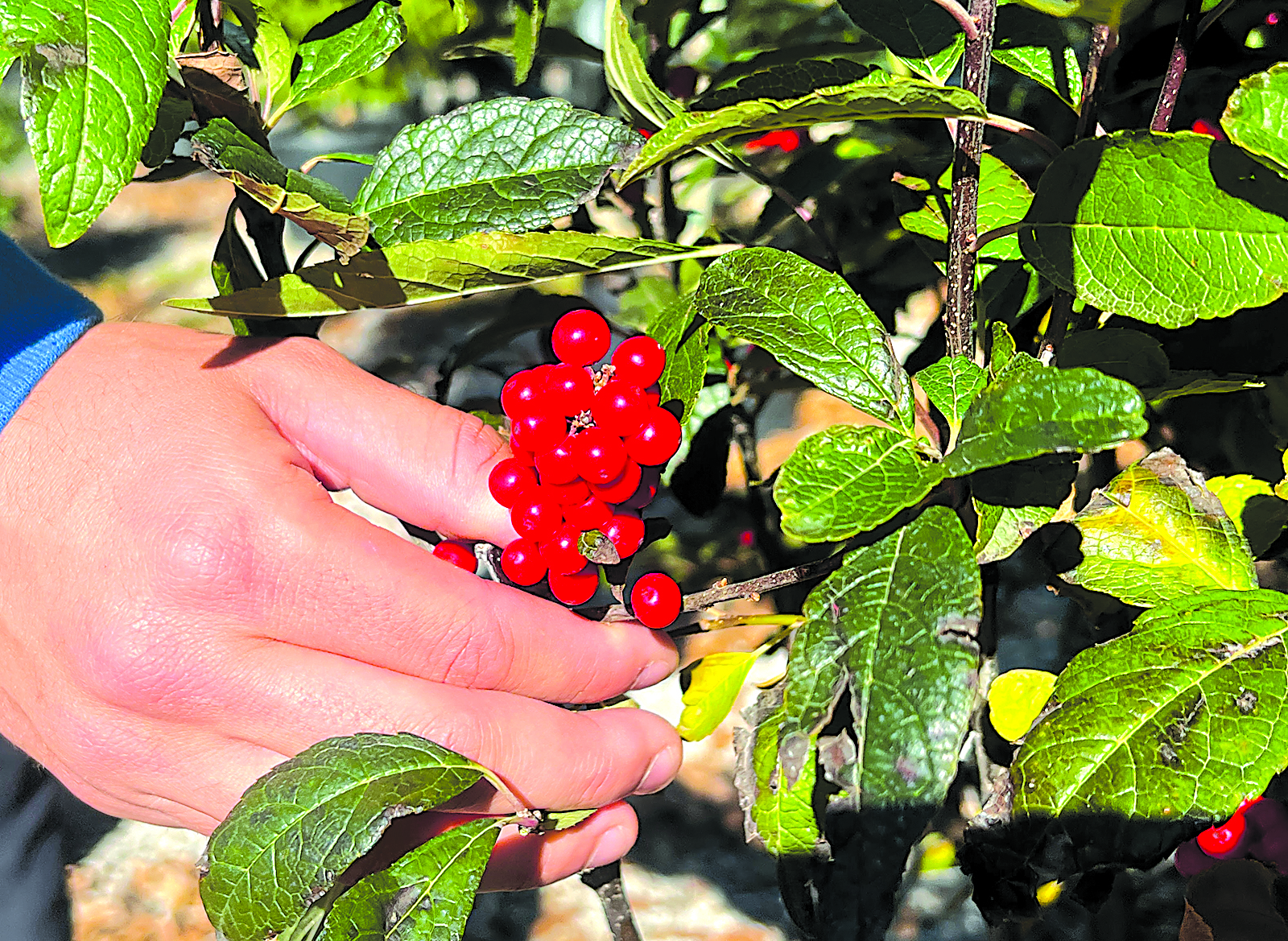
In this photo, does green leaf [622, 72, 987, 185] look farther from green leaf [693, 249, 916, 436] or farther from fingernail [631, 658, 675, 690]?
fingernail [631, 658, 675, 690]

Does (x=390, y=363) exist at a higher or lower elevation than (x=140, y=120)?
lower

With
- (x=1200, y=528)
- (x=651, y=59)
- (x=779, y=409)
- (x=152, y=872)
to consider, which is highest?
(x=651, y=59)

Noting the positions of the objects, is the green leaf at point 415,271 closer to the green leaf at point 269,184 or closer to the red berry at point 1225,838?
the green leaf at point 269,184

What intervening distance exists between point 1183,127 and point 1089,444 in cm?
49

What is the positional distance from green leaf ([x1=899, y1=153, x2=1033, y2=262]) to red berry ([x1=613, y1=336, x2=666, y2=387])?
220 mm

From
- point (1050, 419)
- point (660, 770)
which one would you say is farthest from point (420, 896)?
point (1050, 419)

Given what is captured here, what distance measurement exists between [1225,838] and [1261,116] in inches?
20.2

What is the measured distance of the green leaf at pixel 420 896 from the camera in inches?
21.4

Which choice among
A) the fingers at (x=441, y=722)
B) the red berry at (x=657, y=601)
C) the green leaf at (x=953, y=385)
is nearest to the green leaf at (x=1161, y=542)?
the green leaf at (x=953, y=385)

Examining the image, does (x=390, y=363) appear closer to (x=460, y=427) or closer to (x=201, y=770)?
(x=460, y=427)

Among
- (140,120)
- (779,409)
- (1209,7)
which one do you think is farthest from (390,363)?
(1209,7)

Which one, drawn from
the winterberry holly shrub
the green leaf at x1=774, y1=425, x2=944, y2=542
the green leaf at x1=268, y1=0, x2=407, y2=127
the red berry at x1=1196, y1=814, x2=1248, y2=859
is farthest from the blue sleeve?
the red berry at x1=1196, y1=814, x2=1248, y2=859

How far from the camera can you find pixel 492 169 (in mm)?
684

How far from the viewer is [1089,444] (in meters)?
0.43
